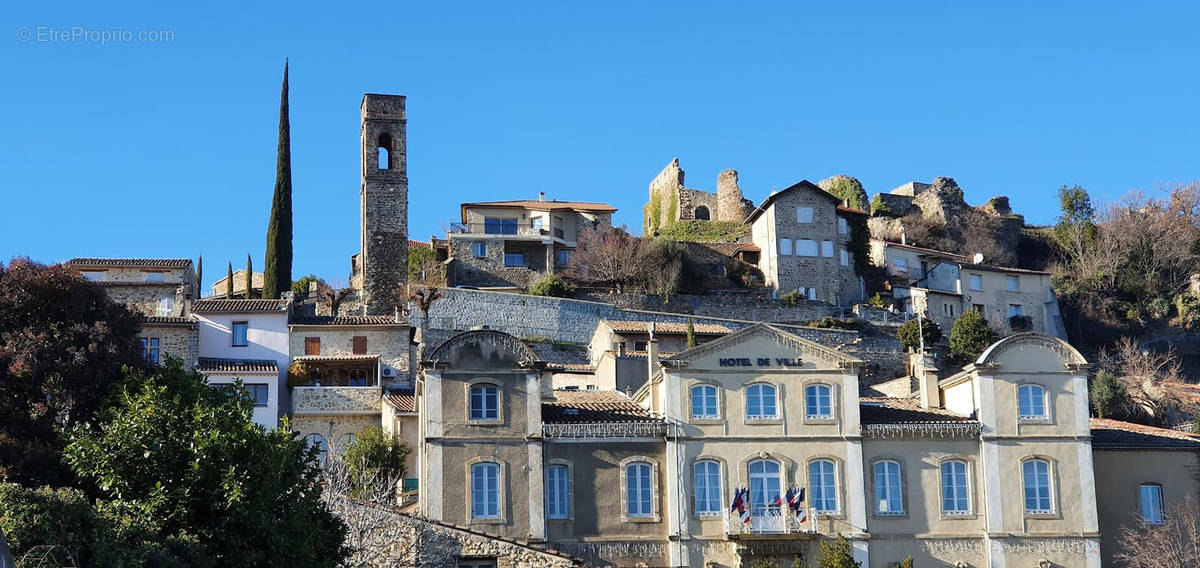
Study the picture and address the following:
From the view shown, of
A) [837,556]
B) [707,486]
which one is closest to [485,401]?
[707,486]

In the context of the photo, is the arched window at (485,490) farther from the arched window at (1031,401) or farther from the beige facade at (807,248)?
the beige facade at (807,248)

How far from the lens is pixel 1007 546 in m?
43.4

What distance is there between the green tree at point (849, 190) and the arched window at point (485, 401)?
50.9 meters

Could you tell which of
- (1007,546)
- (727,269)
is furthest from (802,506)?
(727,269)

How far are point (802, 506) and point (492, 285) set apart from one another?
3522cm

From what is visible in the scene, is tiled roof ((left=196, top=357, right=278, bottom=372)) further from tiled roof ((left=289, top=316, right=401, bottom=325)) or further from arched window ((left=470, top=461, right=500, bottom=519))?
arched window ((left=470, top=461, right=500, bottom=519))

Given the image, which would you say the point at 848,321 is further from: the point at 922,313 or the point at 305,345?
the point at 305,345

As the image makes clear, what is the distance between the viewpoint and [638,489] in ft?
140

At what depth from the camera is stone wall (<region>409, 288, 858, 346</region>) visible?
66.7 metres

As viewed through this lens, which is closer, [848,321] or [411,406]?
[411,406]

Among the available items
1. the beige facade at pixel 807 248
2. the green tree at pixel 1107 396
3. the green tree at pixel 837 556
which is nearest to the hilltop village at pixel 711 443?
the green tree at pixel 837 556

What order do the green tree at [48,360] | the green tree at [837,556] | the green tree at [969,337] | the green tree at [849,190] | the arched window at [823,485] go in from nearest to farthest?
1. the green tree at [48,360]
2. the green tree at [837,556]
3. the arched window at [823,485]
4. the green tree at [969,337]
5. the green tree at [849,190]

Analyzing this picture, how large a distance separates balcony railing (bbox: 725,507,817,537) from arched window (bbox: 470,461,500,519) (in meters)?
6.25

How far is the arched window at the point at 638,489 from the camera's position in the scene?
139 ft
